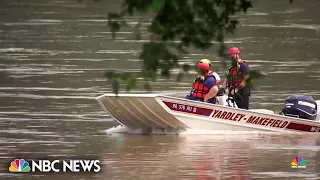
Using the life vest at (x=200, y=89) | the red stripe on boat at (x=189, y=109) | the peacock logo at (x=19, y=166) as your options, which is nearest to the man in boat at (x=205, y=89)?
the life vest at (x=200, y=89)

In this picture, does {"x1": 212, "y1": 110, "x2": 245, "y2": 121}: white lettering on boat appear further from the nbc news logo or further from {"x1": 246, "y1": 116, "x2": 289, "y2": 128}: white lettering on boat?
the nbc news logo

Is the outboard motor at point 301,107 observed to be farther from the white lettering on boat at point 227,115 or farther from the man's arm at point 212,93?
the man's arm at point 212,93

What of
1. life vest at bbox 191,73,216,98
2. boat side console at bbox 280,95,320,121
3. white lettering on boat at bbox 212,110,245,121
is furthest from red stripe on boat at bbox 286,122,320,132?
life vest at bbox 191,73,216,98

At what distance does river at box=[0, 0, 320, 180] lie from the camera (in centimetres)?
1548

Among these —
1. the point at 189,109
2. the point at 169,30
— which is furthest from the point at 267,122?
the point at 169,30

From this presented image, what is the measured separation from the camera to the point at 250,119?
717 inches

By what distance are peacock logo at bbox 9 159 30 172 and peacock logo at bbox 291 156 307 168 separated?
12.7 ft

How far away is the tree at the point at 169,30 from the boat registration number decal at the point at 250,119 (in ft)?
35.3

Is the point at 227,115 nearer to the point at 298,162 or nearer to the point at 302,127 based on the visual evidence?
the point at 302,127

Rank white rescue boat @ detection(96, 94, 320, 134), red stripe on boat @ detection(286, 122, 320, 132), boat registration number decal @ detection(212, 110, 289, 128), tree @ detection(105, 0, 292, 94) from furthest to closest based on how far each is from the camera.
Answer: red stripe on boat @ detection(286, 122, 320, 132), boat registration number decal @ detection(212, 110, 289, 128), white rescue boat @ detection(96, 94, 320, 134), tree @ detection(105, 0, 292, 94)

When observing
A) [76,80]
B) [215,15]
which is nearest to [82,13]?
[76,80]

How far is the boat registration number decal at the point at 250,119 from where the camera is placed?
18.0 metres

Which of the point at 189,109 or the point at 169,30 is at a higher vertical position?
the point at 169,30

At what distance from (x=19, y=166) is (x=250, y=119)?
15.5 ft
